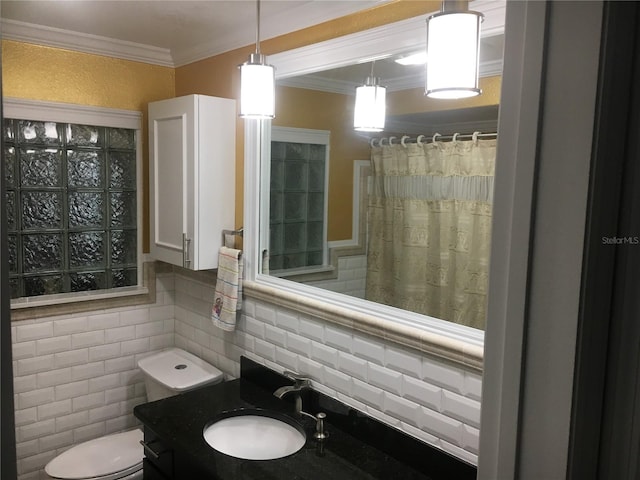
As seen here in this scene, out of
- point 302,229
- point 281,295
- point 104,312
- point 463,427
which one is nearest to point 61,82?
point 104,312

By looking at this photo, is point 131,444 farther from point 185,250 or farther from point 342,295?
point 342,295

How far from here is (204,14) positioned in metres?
2.15

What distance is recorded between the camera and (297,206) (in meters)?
2.59

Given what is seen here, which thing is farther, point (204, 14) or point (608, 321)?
point (204, 14)

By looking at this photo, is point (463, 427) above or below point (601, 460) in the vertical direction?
below

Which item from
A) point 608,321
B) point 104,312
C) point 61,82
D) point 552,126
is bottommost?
point 104,312

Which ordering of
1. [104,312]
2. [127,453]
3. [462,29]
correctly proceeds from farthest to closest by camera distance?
[104,312], [127,453], [462,29]

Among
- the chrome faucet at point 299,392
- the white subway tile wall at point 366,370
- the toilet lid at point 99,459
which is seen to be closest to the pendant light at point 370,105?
the white subway tile wall at point 366,370

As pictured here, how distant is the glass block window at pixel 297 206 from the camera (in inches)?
97.5

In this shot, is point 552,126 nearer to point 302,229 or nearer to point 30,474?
point 302,229

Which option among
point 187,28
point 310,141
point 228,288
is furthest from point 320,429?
point 187,28

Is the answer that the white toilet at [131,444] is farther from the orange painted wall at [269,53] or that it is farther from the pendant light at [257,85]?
the pendant light at [257,85]

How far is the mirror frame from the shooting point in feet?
5.01

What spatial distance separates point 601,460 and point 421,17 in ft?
4.72
